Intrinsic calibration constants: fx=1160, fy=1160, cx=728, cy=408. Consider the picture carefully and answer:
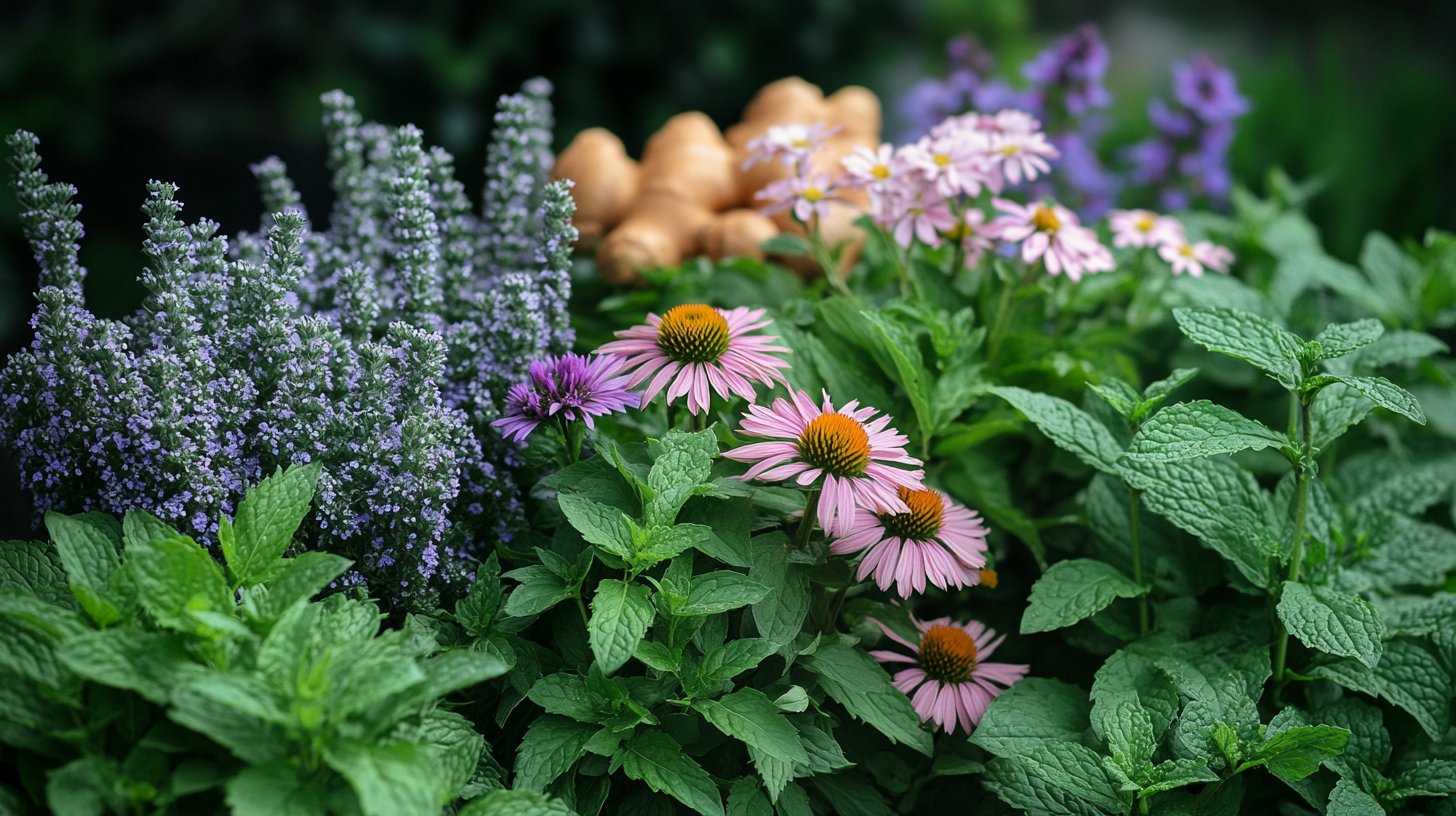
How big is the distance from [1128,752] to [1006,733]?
4.8 inches

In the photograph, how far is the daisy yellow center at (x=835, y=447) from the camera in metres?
1.08

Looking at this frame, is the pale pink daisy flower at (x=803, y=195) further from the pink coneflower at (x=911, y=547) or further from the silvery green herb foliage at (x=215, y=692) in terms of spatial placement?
the silvery green herb foliage at (x=215, y=692)

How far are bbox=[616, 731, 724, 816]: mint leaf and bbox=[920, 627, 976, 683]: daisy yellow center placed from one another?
0.99 ft

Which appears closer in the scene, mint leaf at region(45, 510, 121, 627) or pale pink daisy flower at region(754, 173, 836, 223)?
mint leaf at region(45, 510, 121, 627)

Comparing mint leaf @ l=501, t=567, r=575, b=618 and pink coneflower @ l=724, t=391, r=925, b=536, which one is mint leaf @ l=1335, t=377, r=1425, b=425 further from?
mint leaf @ l=501, t=567, r=575, b=618

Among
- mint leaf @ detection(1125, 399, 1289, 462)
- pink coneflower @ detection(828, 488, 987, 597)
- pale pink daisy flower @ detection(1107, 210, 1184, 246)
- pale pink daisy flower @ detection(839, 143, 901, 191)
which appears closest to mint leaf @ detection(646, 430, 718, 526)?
pink coneflower @ detection(828, 488, 987, 597)

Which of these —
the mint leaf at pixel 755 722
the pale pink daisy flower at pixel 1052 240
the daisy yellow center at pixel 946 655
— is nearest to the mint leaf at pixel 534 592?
the mint leaf at pixel 755 722

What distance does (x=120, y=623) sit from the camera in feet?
3.14

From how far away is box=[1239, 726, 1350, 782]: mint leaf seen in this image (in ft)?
3.53

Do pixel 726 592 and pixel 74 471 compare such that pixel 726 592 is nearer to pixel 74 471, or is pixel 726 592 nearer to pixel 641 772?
pixel 641 772

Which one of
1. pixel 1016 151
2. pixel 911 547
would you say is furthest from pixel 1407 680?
pixel 1016 151

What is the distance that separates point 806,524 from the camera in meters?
1.15

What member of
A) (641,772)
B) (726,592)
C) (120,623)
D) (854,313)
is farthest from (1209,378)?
(120,623)

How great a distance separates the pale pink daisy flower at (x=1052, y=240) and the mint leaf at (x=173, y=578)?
1.00 metres
